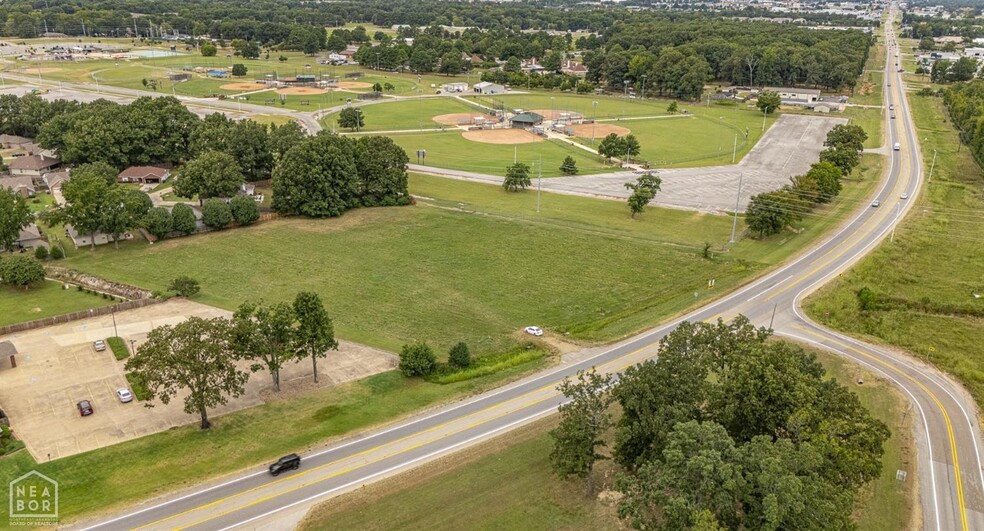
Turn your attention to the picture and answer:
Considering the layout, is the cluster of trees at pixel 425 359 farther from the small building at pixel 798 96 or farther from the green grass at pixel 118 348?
the small building at pixel 798 96

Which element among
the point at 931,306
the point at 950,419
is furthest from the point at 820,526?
the point at 931,306

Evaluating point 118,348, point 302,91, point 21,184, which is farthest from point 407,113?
point 118,348

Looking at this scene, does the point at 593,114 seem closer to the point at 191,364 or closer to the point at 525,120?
the point at 525,120

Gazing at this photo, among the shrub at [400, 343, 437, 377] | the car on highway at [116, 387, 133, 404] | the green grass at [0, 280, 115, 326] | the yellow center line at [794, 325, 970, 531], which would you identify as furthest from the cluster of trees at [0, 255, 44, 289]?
the yellow center line at [794, 325, 970, 531]

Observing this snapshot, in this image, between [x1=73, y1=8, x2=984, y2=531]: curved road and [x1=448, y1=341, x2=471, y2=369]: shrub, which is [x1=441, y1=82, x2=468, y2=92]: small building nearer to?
[x1=73, y1=8, x2=984, y2=531]: curved road

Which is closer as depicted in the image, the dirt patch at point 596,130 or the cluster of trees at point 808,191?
the cluster of trees at point 808,191

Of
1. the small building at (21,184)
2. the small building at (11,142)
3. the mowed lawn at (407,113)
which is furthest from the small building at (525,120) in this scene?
the small building at (11,142)
